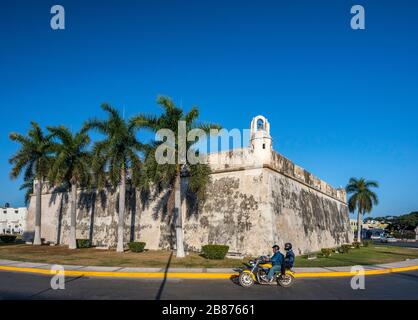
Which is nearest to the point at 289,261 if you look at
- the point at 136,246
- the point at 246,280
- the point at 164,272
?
the point at 246,280

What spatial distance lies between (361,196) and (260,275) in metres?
49.3

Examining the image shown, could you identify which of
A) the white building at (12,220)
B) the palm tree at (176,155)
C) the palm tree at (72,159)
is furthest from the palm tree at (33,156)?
the white building at (12,220)

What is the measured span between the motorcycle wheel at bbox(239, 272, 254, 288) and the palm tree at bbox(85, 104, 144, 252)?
14.8m

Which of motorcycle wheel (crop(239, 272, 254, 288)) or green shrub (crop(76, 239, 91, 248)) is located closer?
motorcycle wheel (crop(239, 272, 254, 288))

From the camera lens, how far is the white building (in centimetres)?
9788

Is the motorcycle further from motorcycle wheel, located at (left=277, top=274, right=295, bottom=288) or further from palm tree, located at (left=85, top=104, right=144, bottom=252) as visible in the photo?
palm tree, located at (left=85, top=104, right=144, bottom=252)

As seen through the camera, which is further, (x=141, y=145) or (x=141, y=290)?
(x=141, y=145)

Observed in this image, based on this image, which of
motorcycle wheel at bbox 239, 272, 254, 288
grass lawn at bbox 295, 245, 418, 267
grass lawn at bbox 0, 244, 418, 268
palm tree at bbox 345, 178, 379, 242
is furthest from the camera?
palm tree at bbox 345, 178, 379, 242

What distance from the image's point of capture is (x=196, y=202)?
81.5 ft

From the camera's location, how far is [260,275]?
12008 millimetres

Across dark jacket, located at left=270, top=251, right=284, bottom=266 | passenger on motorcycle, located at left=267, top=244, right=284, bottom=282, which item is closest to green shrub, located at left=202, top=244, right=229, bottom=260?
passenger on motorcycle, located at left=267, top=244, right=284, bottom=282
